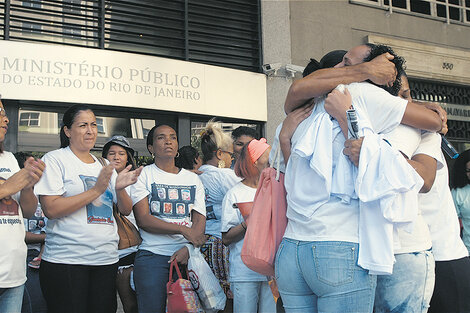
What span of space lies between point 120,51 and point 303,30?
344 centimetres

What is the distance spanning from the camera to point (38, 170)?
10.9 ft

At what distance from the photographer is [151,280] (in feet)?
14.3

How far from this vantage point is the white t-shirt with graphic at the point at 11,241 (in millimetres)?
3209

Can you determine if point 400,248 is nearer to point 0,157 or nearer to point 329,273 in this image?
point 329,273

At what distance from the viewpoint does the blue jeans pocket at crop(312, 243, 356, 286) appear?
6.79ft

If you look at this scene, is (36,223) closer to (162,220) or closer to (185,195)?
(162,220)

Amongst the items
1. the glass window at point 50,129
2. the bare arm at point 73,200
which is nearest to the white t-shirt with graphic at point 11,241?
the bare arm at point 73,200

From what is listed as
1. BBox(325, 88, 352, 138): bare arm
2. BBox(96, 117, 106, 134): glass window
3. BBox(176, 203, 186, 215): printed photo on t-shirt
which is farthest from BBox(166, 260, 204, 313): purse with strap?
BBox(96, 117, 106, 134): glass window

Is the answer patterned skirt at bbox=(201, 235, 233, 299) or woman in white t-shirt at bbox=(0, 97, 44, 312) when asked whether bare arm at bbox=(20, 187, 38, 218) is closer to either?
woman in white t-shirt at bbox=(0, 97, 44, 312)

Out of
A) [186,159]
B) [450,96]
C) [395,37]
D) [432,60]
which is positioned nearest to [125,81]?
[186,159]

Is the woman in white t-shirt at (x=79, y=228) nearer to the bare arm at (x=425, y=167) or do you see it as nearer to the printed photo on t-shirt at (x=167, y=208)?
the printed photo on t-shirt at (x=167, y=208)

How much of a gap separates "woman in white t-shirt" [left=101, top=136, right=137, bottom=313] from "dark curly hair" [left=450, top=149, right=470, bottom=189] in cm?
333

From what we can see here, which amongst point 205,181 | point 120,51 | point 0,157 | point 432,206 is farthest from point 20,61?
point 432,206

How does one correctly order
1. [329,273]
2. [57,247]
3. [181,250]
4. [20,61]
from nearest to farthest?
[329,273], [57,247], [181,250], [20,61]
